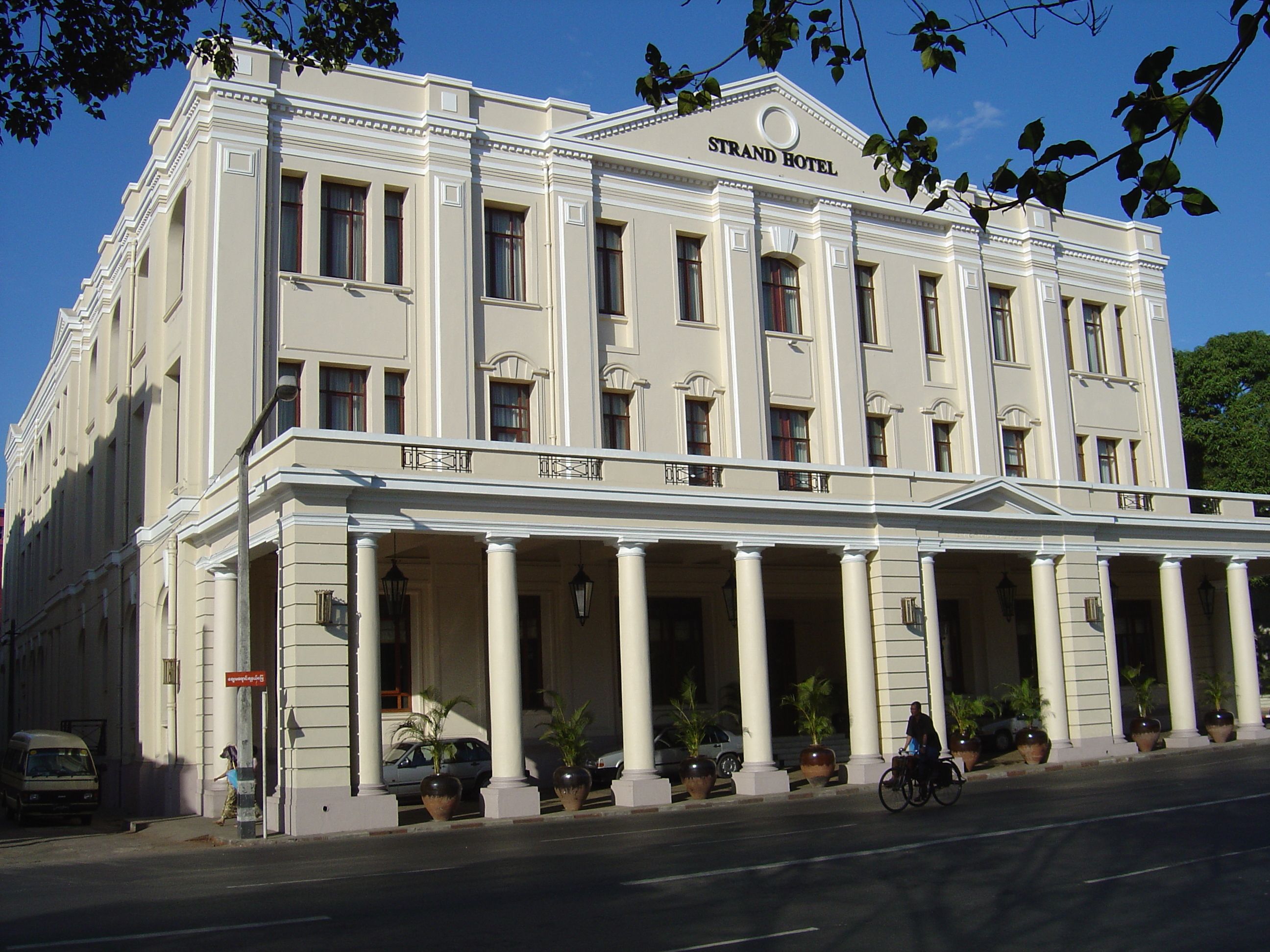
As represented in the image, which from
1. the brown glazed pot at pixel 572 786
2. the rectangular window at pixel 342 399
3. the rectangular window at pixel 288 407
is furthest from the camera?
the rectangular window at pixel 342 399

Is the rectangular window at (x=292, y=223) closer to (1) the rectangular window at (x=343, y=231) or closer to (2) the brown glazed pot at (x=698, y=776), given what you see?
(1) the rectangular window at (x=343, y=231)

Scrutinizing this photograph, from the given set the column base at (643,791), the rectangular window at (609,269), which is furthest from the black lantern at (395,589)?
the rectangular window at (609,269)

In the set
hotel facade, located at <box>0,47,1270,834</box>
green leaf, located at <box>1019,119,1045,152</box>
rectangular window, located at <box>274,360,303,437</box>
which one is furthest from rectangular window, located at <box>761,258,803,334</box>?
green leaf, located at <box>1019,119,1045,152</box>

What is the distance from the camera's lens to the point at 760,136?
32375mm

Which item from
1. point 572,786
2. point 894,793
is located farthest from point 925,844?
point 572,786

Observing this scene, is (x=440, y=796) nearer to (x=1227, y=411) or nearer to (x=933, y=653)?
(x=933, y=653)

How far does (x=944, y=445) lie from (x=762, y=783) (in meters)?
13.8

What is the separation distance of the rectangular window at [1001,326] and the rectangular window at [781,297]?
689cm

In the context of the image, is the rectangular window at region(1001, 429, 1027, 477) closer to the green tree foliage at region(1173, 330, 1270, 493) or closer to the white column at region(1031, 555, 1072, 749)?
the white column at region(1031, 555, 1072, 749)

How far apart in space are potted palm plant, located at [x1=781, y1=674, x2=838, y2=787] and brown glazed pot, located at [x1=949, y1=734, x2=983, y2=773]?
2880mm

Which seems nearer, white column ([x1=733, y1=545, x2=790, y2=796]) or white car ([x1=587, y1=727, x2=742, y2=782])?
white column ([x1=733, y1=545, x2=790, y2=796])

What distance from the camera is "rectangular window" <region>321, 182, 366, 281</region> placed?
27062 millimetres

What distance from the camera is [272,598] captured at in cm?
2675

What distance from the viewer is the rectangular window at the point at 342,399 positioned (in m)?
26.4
